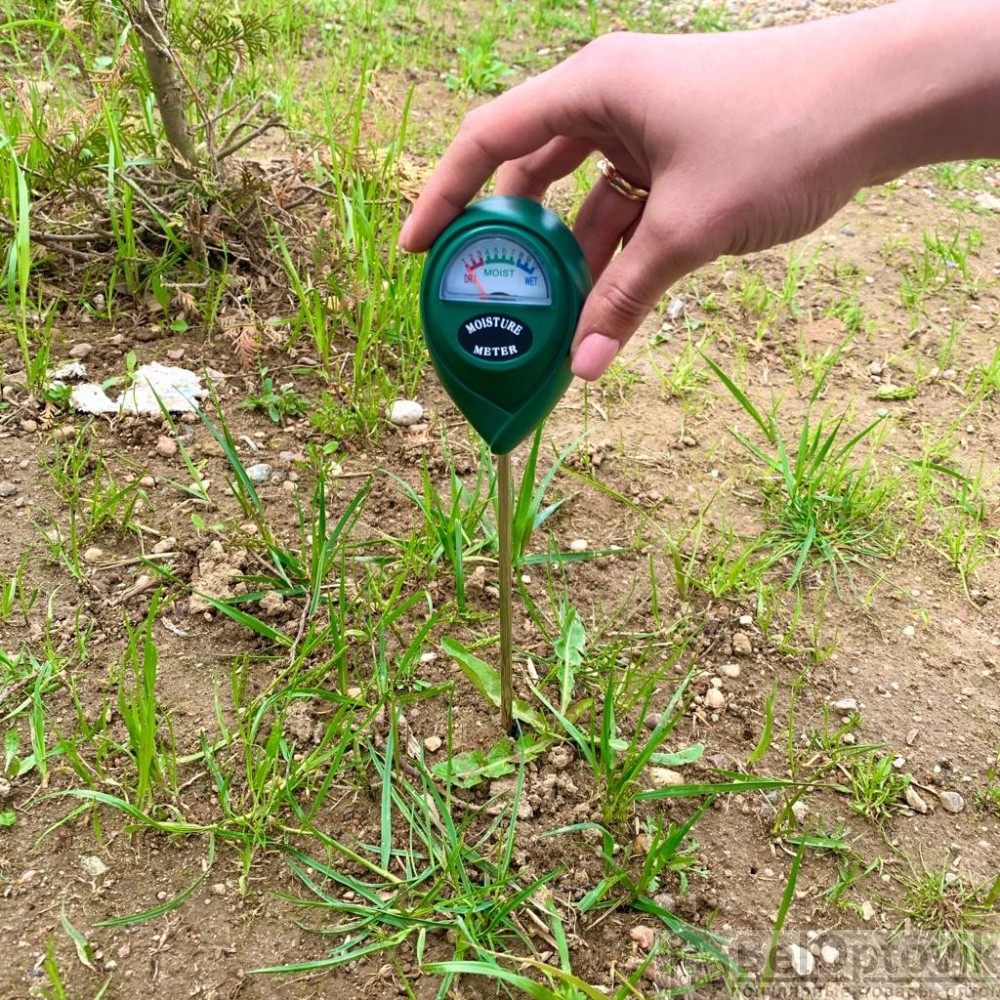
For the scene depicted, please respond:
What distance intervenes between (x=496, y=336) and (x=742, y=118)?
407mm

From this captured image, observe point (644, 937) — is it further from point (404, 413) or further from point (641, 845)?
point (404, 413)

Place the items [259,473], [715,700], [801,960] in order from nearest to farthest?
1. [801,960]
2. [715,700]
3. [259,473]

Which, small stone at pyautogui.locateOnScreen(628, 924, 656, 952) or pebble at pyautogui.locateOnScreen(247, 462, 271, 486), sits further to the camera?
pebble at pyautogui.locateOnScreen(247, 462, 271, 486)

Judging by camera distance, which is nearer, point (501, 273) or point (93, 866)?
point (501, 273)

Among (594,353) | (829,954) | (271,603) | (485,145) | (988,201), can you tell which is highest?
(485,145)

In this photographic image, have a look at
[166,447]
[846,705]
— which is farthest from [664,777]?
[166,447]

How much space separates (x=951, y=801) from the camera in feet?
5.41

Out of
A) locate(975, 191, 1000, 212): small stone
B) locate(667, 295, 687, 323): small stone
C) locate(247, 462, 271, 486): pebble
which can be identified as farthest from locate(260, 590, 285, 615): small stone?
locate(975, 191, 1000, 212): small stone

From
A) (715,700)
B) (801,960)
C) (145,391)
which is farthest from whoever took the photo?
(145,391)

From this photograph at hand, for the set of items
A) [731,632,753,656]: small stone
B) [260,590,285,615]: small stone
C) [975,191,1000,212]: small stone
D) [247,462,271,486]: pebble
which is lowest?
[731,632,753,656]: small stone

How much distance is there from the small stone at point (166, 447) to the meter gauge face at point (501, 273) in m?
1.13

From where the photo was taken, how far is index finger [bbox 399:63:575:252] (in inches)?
50.8

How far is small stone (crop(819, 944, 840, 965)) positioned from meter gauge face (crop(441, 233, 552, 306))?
108 cm

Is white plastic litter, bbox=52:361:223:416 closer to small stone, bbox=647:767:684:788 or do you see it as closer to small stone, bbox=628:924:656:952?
small stone, bbox=647:767:684:788
